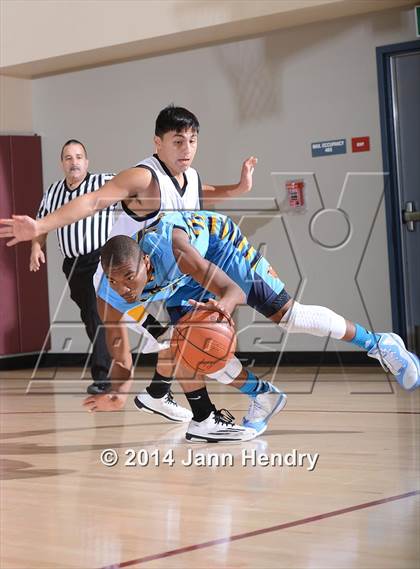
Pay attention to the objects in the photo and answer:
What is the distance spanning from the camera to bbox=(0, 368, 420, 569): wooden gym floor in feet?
8.62

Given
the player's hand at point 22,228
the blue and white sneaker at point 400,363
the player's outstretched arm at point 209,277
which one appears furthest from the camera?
the blue and white sneaker at point 400,363

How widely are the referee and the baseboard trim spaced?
1.75 meters

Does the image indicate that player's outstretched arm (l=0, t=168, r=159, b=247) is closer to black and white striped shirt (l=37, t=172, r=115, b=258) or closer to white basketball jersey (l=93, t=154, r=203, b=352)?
white basketball jersey (l=93, t=154, r=203, b=352)

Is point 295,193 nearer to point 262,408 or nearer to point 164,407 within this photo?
point 164,407

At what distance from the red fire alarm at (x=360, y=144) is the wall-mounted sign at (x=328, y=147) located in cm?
7

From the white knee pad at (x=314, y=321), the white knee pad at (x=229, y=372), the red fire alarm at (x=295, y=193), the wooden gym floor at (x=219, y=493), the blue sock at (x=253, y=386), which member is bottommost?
the wooden gym floor at (x=219, y=493)

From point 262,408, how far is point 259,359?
3383mm

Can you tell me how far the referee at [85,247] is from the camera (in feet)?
17.7

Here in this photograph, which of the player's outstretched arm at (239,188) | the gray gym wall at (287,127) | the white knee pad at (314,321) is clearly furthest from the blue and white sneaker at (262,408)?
the gray gym wall at (287,127)

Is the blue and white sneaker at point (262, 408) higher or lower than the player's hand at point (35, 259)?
lower

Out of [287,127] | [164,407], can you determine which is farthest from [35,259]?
[287,127]

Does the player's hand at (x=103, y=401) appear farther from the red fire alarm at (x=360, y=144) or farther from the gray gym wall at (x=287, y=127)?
the red fire alarm at (x=360, y=144)

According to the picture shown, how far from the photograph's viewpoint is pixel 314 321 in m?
3.92

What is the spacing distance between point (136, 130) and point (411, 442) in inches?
186
